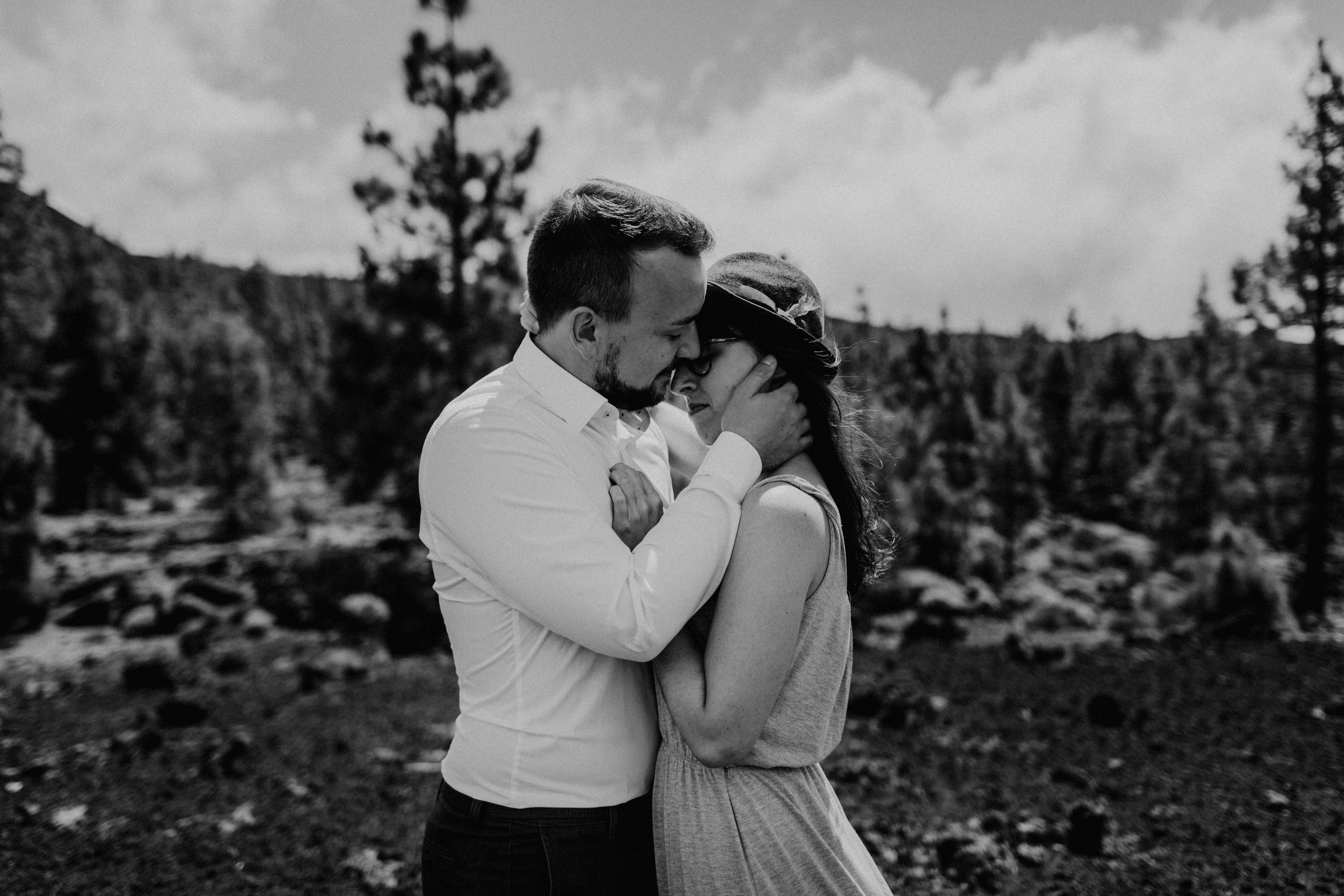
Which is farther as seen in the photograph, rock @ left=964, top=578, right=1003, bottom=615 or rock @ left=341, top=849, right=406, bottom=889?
rock @ left=964, top=578, right=1003, bottom=615

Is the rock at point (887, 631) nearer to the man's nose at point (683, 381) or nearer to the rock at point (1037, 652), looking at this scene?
the rock at point (1037, 652)

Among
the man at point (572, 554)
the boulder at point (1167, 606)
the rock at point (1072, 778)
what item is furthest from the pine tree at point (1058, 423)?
the man at point (572, 554)

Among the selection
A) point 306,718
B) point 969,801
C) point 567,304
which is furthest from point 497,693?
point 306,718

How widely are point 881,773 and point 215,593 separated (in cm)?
1600

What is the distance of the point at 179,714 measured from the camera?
35.7ft

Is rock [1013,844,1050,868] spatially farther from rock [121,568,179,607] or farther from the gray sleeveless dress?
rock [121,568,179,607]

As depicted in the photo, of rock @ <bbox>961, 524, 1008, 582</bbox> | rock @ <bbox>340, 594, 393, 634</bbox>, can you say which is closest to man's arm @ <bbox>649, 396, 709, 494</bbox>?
rock @ <bbox>340, 594, 393, 634</bbox>

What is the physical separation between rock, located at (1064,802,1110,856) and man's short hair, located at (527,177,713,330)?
6.20m

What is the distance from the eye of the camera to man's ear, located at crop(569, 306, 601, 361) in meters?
2.37

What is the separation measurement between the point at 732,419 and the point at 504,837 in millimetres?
1214

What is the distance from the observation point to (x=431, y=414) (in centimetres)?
1642

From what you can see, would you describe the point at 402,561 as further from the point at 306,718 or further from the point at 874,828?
the point at 874,828

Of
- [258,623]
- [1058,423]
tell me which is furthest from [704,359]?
[1058,423]

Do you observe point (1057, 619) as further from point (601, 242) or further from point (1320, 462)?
point (601, 242)
